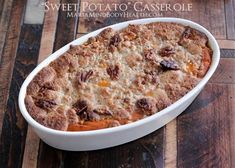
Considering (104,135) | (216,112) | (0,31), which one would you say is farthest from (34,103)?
(216,112)

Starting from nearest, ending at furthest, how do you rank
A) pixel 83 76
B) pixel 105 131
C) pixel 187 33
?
pixel 105 131 < pixel 83 76 < pixel 187 33

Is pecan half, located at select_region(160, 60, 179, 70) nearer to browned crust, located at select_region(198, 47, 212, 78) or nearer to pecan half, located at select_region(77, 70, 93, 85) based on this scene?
browned crust, located at select_region(198, 47, 212, 78)

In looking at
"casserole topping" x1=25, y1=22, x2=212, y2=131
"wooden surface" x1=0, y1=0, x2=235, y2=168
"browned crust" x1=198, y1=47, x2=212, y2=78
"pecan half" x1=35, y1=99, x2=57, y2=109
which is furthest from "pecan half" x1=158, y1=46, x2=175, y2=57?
"pecan half" x1=35, y1=99, x2=57, y2=109

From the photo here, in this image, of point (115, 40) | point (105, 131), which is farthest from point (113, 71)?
point (105, 131)

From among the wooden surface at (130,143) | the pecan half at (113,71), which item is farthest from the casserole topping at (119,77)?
the wooden surface at (130,143)

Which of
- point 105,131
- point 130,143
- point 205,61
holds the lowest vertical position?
point 130,143

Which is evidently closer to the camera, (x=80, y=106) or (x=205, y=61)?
(x=80, y=106)

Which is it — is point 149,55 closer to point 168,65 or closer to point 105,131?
point 168,65

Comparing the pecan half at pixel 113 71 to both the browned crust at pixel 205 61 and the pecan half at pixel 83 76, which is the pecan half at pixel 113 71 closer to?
the pecan half at pixel 83 76

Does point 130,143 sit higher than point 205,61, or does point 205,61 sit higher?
point 205,61
